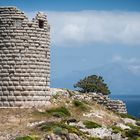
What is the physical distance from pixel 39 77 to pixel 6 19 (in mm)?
5478

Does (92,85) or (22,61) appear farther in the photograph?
(92,85)

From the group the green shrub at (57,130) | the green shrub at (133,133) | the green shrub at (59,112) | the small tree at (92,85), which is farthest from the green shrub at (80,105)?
the small tree at (92,85)

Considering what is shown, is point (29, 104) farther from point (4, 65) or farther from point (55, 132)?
point (55, 132)

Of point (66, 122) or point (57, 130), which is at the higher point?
point (57, 130)

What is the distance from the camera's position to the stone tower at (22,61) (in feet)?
159

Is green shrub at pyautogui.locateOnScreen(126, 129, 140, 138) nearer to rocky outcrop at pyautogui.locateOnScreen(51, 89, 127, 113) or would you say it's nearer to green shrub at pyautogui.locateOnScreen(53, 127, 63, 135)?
green shrub at pyautogui.locateOnScreen(53, 127, 63, 135)

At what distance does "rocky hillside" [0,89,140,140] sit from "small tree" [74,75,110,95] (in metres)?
14.8

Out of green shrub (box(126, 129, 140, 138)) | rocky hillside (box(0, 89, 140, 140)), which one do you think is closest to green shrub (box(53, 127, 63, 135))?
rocky hillside (box(0, 89, 140, 140))

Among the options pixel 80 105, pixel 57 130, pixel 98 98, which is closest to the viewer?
pixel 57 130

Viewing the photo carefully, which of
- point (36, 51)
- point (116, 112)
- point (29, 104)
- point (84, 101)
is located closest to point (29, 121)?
point (29, 104)

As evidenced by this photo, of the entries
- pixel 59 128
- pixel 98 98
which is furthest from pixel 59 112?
pixel 98 98

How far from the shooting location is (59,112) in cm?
4925

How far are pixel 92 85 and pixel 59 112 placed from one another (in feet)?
85.7

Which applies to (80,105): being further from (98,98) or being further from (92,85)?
(92,85)
